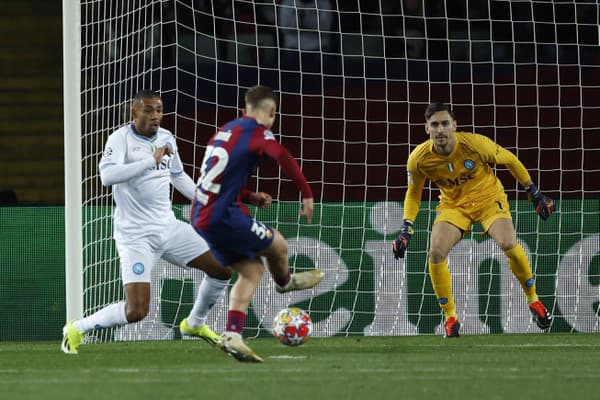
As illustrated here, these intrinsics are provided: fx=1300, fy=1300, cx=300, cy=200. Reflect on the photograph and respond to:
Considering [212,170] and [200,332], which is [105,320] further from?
[212,170]

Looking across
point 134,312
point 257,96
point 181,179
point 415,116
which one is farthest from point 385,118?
point 257,96

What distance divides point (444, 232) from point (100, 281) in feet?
10.0

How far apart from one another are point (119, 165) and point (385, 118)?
7.18m

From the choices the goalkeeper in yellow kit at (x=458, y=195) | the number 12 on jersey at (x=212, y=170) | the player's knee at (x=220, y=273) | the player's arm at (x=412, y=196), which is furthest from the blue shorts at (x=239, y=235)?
the player's arm at (x=412, y=196)

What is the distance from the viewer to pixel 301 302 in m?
11.6

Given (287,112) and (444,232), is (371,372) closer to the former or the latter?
(444,232)

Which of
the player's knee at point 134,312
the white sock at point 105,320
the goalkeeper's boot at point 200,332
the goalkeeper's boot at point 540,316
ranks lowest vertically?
the goalkeeper's boot at point 540,316

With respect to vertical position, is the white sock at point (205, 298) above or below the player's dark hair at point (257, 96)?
below

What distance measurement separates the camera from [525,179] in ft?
33.0

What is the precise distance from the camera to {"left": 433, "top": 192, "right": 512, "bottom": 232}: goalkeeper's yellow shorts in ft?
33.9

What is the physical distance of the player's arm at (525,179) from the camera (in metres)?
9.80

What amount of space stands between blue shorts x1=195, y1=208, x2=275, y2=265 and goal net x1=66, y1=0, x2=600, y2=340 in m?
3.88

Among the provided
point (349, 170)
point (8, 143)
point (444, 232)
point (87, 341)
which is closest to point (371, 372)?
point (444, 232)

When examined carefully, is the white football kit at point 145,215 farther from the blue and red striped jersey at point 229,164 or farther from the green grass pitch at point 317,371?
the blue and red striped jersey at point 229,164
